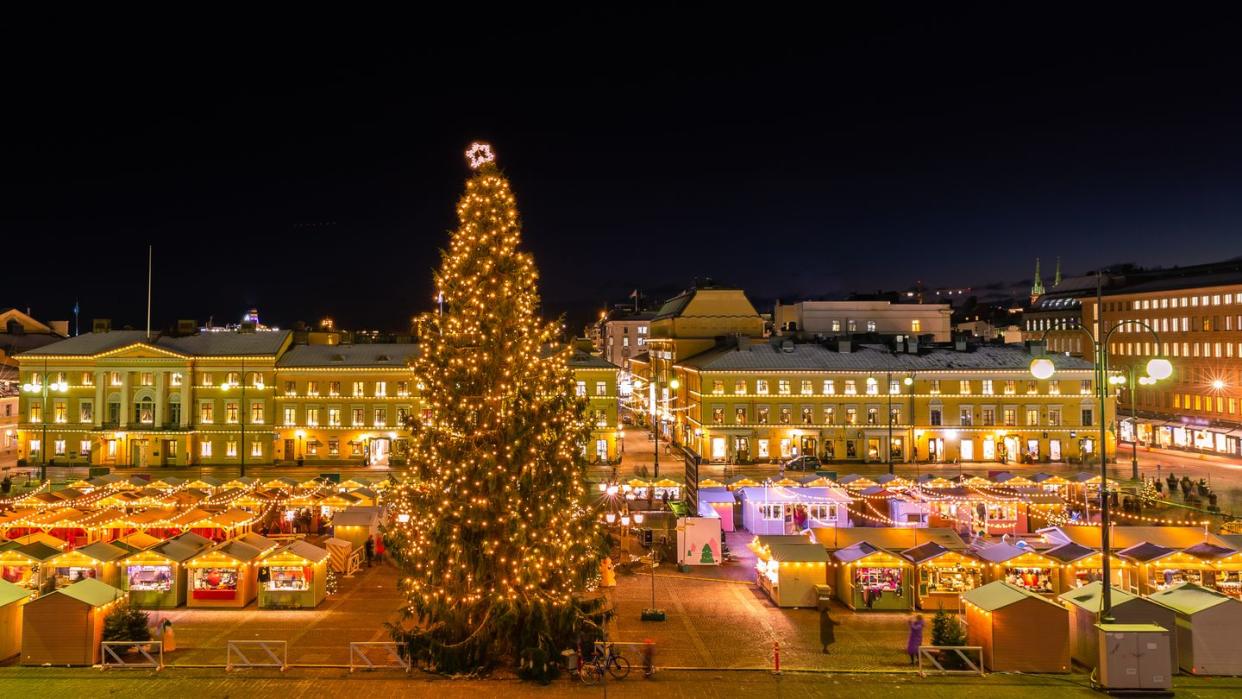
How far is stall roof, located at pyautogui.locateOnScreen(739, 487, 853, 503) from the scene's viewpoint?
35.0m

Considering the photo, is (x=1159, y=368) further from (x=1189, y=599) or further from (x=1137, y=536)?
(x=1137, y=536)

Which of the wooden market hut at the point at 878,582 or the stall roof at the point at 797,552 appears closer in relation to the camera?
the wooden market hut at the point at 878,582

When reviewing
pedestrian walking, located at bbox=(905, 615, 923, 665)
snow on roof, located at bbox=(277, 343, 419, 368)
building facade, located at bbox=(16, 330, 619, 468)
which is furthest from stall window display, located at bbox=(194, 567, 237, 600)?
snow on roof, located at bbox=(277, 343, 419, 368)

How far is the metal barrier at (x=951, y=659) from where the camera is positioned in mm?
18516

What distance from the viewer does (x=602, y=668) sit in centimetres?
1797

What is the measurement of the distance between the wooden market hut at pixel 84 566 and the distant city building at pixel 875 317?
7708cm

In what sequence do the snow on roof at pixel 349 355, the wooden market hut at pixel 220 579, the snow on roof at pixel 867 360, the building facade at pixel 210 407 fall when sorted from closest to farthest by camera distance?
the wooden market hut at pixel 220 579
the building facade at pixel 210 407
the snow on roof at pixel 349 355
the snow on roof at pixel 867 360

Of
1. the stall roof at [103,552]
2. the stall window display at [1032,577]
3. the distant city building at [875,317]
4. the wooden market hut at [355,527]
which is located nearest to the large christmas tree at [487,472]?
the wooden market hut at [355,527]

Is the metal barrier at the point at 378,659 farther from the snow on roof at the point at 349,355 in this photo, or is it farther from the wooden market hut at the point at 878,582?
the snow on roof at the point at 349,355

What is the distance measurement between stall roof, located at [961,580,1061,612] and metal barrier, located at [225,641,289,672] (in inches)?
673

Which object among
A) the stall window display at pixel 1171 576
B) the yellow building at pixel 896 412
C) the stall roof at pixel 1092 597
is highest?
the yellow building at pixel 896 412

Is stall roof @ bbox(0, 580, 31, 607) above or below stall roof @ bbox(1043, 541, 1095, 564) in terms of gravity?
above

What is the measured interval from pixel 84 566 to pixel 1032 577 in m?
31.3

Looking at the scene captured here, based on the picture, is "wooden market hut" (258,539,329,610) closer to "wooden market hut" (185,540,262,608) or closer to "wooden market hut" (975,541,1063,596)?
"wooden market hut" (185,540,262,608)
